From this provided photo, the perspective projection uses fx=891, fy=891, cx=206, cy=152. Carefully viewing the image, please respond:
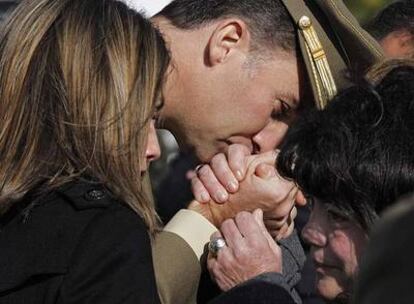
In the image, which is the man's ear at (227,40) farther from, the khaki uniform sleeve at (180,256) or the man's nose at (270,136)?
the khaki uniform sleeve at (180,256)

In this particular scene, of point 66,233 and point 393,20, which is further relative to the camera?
point 393,20

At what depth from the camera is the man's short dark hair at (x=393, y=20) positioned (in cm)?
341

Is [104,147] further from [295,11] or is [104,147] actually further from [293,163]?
[295,11]

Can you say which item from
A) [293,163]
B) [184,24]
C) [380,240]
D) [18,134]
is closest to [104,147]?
[18,134]

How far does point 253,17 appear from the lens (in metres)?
2.64

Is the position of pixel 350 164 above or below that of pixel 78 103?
below

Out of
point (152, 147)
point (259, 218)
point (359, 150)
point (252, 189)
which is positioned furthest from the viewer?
point (252, 189)

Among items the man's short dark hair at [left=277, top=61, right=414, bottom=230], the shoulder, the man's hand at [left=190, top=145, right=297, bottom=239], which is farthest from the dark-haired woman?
the man's hand at [left=190, top=145, right=297, bottom=239]

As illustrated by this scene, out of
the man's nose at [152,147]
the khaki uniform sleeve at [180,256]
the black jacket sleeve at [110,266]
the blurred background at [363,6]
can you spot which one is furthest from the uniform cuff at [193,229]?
the blurred background at [363,6]

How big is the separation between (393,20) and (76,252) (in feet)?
6.91

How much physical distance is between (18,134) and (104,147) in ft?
0.62

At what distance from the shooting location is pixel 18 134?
6.22ft

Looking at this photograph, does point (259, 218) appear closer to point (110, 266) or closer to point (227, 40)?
point (110, 266)

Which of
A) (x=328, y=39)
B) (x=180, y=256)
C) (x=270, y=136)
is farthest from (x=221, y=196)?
(x=328, y=39)
